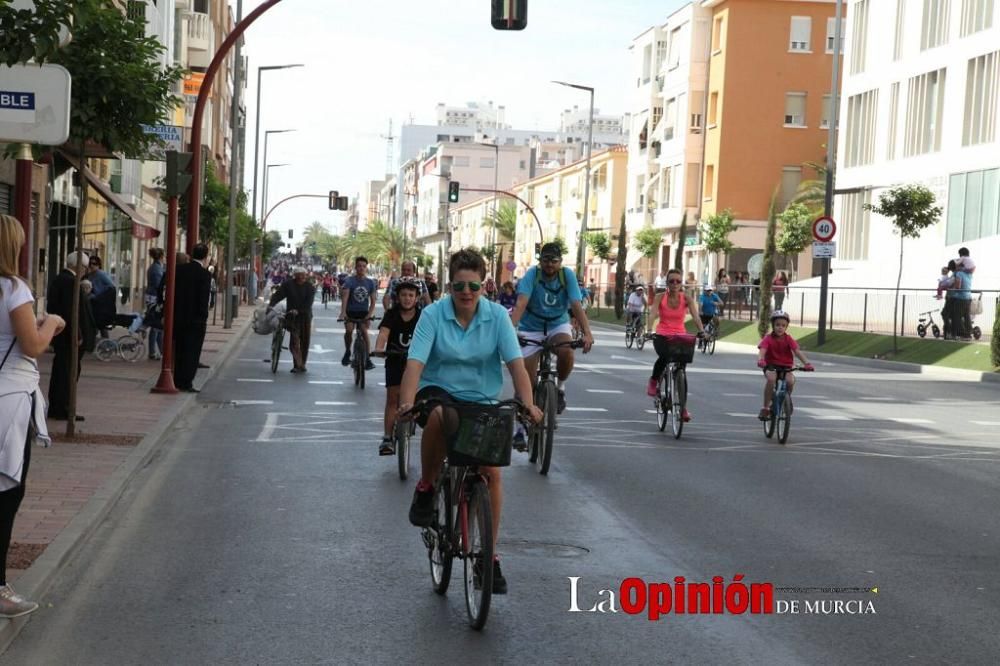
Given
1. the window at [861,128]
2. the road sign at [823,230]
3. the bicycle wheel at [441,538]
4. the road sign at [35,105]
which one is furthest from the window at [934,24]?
the bicycle wheel at [441,538]

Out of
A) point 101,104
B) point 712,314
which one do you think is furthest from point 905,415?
point 712,314

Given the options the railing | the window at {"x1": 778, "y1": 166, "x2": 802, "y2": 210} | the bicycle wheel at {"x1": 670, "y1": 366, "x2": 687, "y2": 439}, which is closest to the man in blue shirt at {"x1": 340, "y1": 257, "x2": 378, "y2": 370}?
the bicycle wheel at {"x1": 670, "y1": 366, "x2": 687, "y2": 439}

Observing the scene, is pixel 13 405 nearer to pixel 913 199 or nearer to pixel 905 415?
pixel 905 415

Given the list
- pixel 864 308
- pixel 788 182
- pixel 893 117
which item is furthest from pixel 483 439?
pixel 788 182

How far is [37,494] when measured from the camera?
9477mm

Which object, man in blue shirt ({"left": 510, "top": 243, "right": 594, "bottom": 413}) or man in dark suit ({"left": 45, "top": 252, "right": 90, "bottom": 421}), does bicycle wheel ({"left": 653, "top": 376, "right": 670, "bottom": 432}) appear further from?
man in dark suit ({"left": 45, "top": 252, "right": 90, "bottom": 421})

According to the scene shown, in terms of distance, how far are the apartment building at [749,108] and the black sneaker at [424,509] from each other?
60358 millimetres

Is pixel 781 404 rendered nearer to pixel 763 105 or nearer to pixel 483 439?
pixel 483 439

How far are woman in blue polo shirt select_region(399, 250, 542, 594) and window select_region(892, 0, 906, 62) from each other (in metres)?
44.4

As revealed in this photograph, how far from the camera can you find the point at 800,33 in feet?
220

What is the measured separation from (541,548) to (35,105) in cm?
392

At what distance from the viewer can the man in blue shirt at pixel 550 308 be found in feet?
41.3

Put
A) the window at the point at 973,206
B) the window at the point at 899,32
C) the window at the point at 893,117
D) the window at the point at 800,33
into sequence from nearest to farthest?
the window at the point at 973,206
the window at the point at 899,32
the window at the point at 893,117
the window at the point at 800,33

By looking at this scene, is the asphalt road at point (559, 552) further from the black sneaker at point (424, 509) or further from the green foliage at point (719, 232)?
the green foliage at point (719, 232)
